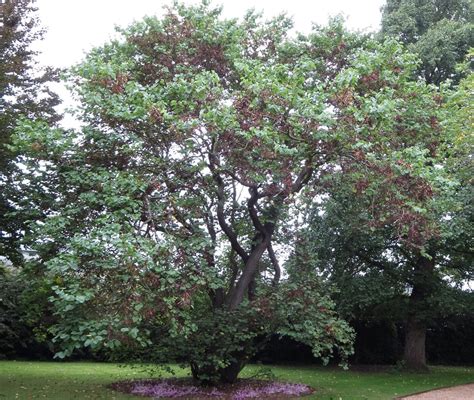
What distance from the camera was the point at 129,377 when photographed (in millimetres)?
13414

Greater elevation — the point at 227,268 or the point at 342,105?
the point at 342,105

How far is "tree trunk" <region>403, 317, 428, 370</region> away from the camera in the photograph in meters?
16.6

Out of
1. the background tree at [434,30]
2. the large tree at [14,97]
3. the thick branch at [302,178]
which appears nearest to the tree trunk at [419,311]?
the background tree at [434,30]

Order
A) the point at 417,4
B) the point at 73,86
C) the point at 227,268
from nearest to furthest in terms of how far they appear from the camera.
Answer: the point at 73,86 → the point at 227,268 → the point at 417,4

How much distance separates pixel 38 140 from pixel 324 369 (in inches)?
505

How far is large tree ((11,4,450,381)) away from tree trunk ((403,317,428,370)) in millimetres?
7203

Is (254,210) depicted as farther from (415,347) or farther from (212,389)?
(415,347)

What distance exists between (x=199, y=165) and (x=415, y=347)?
1118 centimetres

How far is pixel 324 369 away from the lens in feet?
57.8

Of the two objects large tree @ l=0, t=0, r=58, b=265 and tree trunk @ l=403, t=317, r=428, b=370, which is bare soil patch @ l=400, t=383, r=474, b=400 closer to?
tree trunk @ l=403, t=317, r=428, b=370

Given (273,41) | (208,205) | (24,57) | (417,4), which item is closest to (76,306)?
(208,205)

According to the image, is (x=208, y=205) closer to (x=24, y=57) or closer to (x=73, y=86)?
(x=73, y=86)

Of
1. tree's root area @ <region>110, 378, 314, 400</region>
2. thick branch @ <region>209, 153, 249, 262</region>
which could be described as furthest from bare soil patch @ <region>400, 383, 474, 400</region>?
thick branch @ <region>209, 153, 249, 262</region>

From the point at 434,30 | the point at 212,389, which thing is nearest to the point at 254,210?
the point at 212,389
